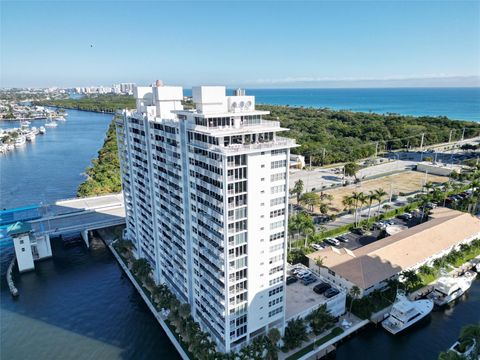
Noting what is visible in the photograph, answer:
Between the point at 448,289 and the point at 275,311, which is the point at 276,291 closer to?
the point at 275,311

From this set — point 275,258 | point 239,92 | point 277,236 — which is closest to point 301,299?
point 275,258

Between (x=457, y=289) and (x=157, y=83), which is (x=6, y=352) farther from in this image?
(x=457, y=289)

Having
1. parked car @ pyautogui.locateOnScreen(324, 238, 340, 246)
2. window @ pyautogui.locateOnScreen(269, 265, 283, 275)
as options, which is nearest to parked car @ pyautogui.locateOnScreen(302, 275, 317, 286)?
window @ pyautogui.locateOnScreen(269, 265, 283, 275)

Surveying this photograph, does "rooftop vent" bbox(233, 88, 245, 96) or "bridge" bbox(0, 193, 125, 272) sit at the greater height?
"rooftop vent" bbox(233, 88, 245, 96)

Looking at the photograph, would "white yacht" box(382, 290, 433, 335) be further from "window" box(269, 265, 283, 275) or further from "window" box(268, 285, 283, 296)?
"window" box(269, 265, 283, 275)

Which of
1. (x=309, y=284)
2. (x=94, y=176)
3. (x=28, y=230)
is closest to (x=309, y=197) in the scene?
(x=309, y=284)

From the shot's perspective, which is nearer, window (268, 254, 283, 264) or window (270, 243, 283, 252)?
window (270, 243, 283, 252)
